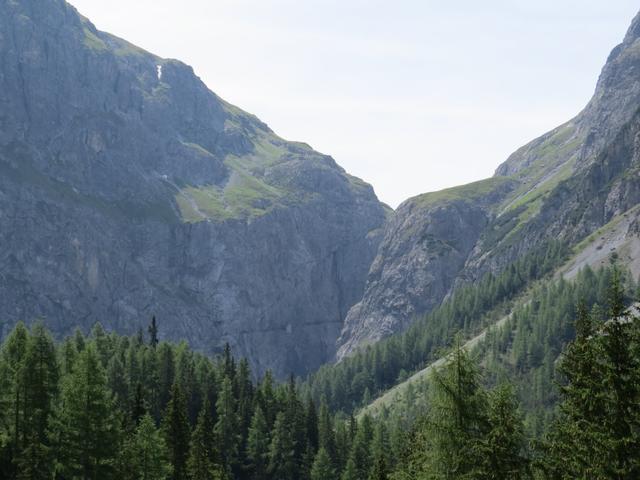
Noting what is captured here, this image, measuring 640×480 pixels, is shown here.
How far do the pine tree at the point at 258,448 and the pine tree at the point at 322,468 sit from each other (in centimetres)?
852

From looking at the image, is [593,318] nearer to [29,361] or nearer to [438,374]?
[438,374]

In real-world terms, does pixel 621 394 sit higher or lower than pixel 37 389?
lower

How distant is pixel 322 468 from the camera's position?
112312mm

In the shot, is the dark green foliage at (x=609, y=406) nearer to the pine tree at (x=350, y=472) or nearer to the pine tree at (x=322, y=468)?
the pine tree at (x=350, y=472)

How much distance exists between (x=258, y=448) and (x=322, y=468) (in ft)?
37.6

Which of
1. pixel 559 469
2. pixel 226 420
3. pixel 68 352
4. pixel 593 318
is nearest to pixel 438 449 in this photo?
pixel 559 469

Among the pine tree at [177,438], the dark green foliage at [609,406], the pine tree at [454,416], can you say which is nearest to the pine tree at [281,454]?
the pine tree at [177,438]

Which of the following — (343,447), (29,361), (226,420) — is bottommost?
(343,447)

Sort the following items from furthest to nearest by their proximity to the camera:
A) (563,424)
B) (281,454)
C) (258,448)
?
(281,454), (258,448), (563,424)

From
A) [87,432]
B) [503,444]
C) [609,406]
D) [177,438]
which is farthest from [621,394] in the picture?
[177,438]

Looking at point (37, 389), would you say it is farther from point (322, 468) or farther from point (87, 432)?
point (322, 468)

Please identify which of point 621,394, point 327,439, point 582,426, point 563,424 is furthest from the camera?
point 327,439

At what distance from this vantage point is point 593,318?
37812 mm

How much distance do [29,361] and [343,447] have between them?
2663 inches
